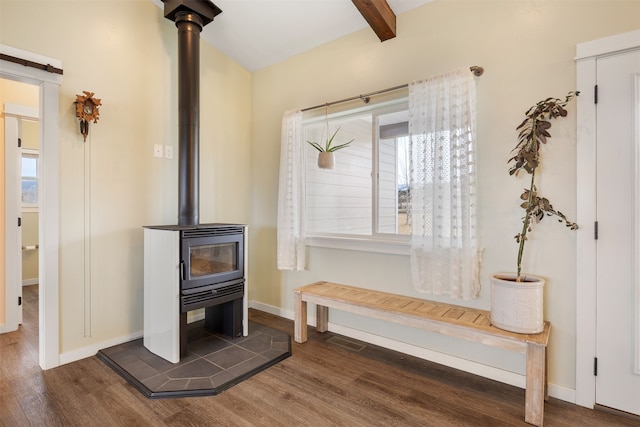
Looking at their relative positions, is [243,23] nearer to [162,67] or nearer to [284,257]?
[162,67]

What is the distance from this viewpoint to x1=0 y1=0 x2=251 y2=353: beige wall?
2.38m

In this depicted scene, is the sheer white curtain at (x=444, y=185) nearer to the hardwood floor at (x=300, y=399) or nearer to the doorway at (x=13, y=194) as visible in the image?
the hardwood floor at (x=300, y=399)

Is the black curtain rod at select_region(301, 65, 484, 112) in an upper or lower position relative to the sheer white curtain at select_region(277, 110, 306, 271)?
upper

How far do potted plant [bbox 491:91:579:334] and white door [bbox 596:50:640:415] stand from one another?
7.4 inches

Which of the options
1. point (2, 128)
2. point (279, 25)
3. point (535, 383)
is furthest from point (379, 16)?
point (2, 128)

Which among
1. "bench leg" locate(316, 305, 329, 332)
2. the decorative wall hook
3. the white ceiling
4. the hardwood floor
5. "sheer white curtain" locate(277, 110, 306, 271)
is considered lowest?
the hardwood floor

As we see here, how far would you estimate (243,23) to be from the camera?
3010 millimetres

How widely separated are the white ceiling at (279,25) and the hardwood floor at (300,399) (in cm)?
270

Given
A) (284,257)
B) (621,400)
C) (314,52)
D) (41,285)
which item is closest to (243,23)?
(314,52)

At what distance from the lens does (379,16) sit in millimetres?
2451

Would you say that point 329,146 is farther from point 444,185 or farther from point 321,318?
point 321,318

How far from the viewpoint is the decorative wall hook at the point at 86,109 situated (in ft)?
7.80

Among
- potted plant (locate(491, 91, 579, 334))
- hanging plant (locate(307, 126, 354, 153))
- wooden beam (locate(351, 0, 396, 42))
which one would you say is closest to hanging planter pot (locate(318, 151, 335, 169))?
hanging plant (locate(307, 126, 354, 153))

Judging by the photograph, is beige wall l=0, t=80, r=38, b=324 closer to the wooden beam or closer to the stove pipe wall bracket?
the stove pipe wall bracket
